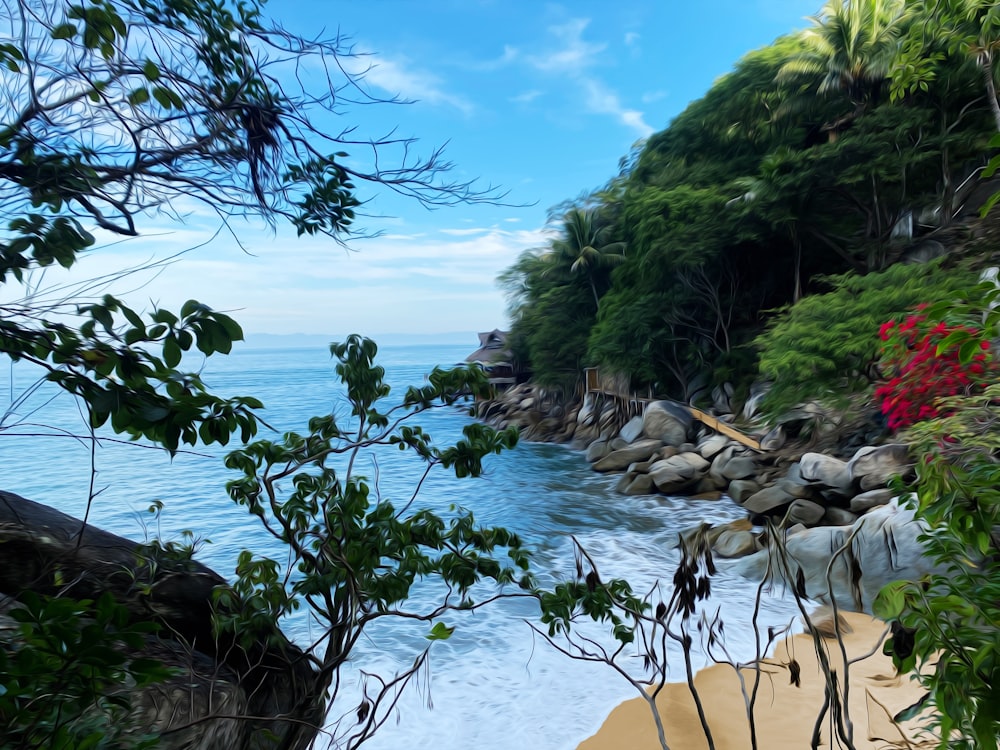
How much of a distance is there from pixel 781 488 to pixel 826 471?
28.1 inches

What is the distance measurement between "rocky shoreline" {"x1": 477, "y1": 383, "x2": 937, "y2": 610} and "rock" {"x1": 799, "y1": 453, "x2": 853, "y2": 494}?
0.01 meters

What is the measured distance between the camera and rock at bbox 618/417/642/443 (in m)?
14.7

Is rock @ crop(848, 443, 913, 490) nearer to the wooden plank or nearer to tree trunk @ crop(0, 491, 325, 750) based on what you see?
the wooden plank

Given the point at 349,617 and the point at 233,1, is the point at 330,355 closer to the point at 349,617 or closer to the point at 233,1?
the point at 349,617

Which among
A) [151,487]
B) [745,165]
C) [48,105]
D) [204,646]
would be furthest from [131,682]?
[745,165]

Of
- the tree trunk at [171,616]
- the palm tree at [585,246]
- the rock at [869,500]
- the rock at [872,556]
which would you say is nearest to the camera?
the tree trunk at [171,616]

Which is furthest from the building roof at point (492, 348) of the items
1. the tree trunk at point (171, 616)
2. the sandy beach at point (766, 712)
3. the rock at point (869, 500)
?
the tree trunk at point (171, 616)

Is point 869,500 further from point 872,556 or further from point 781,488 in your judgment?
point 872,556

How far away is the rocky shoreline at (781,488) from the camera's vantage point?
5.77m

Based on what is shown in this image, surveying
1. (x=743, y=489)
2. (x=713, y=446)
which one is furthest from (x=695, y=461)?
(x=743, y=489)

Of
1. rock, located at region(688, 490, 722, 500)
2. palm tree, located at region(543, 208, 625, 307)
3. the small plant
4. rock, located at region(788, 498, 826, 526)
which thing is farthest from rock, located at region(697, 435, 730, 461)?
the small plant

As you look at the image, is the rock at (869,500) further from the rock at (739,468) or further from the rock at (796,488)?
the rock at (739,468)

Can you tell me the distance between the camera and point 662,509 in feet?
34.8

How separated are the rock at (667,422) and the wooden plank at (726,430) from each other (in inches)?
12.1
